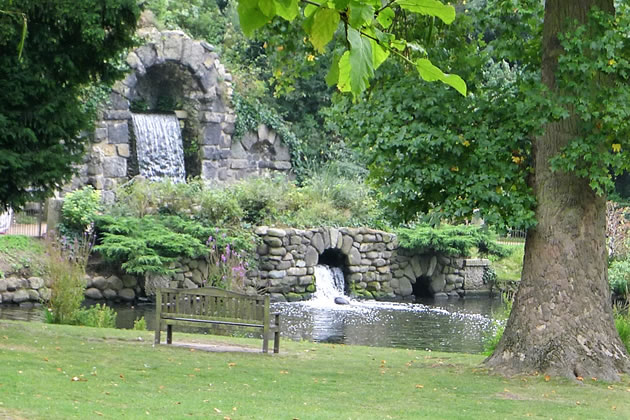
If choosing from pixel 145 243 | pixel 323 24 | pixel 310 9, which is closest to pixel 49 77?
pixel 310 9

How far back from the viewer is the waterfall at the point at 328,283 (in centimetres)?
2130

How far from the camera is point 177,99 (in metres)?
27.0

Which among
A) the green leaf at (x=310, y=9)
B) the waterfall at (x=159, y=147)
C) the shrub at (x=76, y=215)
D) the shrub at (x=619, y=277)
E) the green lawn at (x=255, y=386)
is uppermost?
the waterfall at (x=159, y=147)

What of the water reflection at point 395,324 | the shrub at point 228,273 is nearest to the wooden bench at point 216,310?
the water reflection at point 395,324

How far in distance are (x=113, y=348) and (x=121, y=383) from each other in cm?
223

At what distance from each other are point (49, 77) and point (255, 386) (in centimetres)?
405

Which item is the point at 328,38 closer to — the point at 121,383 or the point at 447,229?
the point at 121,383

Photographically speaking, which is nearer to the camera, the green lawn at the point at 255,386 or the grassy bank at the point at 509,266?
the green lawn at the point at 255,386

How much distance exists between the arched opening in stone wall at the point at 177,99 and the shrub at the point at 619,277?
454 inches

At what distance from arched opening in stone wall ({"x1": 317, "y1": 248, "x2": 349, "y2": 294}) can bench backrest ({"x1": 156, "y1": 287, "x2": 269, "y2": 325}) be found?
461 inches

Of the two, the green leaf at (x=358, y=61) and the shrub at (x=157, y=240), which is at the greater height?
the shrub at (x=157, y=240)

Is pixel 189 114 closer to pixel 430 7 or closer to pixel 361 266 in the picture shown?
pixel 361 266

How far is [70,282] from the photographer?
12.9 metres

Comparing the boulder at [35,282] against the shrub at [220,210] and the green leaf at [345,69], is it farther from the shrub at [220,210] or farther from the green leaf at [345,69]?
the green leaf at [345,69]
